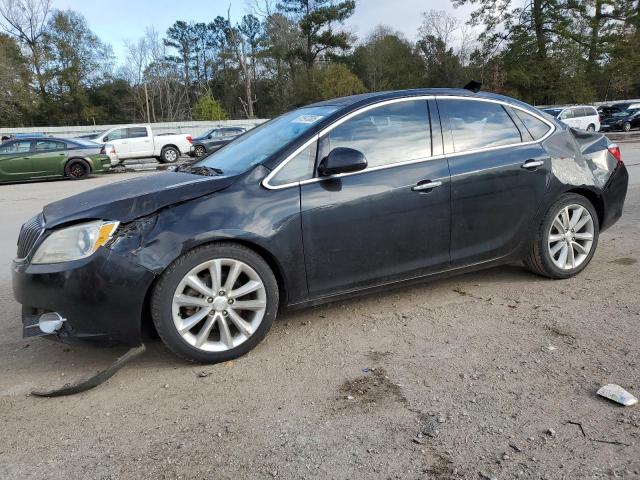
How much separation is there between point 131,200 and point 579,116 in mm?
29840

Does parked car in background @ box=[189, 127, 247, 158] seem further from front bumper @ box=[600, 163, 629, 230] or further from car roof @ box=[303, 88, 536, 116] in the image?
front bumper @ box=[600, 163, 629, 230]

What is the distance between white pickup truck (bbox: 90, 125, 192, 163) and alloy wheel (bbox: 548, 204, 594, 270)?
19722 mm

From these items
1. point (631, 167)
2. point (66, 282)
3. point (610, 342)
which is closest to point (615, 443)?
point (610, 342)

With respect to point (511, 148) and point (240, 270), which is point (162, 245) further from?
point (511, 148)

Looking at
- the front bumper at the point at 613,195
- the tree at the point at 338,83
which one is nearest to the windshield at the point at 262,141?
the front bumper at the point at 613,195

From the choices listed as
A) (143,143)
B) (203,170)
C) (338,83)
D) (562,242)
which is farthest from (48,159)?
(338,83)

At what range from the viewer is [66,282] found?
2.98 m

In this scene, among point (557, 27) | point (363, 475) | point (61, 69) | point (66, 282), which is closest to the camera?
point (363, 475)

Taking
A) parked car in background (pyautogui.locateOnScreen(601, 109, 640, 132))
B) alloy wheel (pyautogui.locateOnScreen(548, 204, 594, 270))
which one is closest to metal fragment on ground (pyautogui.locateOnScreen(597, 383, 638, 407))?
alloy wheel (pyautogui.locateOnScreen(548, 204, 594, 270))

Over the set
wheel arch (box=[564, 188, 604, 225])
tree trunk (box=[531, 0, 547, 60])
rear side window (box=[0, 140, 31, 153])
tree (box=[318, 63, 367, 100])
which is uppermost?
tree trunk (box=[531, 0, 547, 60])

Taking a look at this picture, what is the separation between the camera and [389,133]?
150 inches

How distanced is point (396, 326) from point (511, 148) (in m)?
1.72

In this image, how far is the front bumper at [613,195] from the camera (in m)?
4.63

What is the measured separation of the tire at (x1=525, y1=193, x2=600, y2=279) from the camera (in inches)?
170
